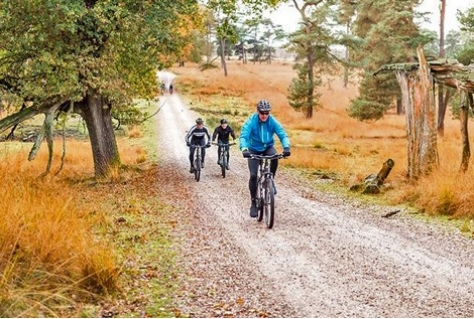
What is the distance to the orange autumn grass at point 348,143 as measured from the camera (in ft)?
37.5

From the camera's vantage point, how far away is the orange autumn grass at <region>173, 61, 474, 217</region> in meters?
11.4

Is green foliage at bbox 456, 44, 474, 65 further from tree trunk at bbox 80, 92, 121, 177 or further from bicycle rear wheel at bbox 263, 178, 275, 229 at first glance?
bicycle rear wheel at bbox 263, 178, 275, 229

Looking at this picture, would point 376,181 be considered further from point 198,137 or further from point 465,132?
point 198,137

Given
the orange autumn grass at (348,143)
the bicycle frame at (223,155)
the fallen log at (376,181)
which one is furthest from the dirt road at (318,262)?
the bicycle frame at (223,155)

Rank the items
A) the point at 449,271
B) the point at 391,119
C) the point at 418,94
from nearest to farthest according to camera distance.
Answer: the point at 449,271
the point at 418,94
the point at 391,119

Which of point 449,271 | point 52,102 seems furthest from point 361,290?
point 52,102

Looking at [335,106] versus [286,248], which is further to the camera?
[335,106]

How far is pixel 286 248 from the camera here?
8.40m

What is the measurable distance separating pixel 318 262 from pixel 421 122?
7351mm

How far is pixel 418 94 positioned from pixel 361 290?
850cm

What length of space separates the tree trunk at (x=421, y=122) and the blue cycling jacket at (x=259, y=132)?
5389 mm

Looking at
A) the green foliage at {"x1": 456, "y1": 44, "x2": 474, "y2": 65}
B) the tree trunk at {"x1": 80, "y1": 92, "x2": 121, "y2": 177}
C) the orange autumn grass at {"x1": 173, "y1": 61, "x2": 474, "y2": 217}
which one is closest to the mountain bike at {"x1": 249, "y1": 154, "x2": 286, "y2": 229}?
the orange autumn grass at {"x1": 173, "y1": 61, "x2": 474, "y2": 217}

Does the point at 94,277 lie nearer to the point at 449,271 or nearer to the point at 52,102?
the point at 449,271

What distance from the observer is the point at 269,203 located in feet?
31.5
